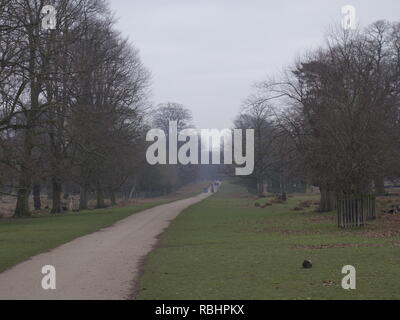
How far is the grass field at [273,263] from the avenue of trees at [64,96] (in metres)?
12.7

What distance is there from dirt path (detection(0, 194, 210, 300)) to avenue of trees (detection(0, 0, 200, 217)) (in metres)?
11.7

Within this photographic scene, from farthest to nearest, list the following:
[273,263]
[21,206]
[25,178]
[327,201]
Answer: [21,206], [327,201], [25,178], [273,263]

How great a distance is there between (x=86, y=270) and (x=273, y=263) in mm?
4878

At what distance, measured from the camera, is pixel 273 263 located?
1596cm

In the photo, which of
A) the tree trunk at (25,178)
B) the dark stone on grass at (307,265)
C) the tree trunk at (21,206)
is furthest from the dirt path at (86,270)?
the tree trunk at (21,206)

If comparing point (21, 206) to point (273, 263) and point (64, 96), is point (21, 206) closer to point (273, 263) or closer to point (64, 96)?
point (64, 96)

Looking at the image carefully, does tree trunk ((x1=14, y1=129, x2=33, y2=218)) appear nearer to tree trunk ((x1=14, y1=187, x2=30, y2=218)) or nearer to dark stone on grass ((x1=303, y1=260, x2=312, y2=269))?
tree trunk ((x1=14, y1=187, x2=30, y2=218))

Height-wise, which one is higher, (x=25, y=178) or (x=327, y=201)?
(x=25, y=178)

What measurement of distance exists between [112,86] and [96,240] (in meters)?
26.9

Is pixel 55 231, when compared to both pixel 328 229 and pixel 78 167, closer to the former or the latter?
pixel 328 229

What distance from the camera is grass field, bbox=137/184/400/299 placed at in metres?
11.8

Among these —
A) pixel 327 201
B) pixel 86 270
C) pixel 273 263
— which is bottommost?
pixel 86 270

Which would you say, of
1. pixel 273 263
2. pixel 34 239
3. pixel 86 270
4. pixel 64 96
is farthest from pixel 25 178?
pixel 273 263

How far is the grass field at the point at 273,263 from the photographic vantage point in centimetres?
1176
